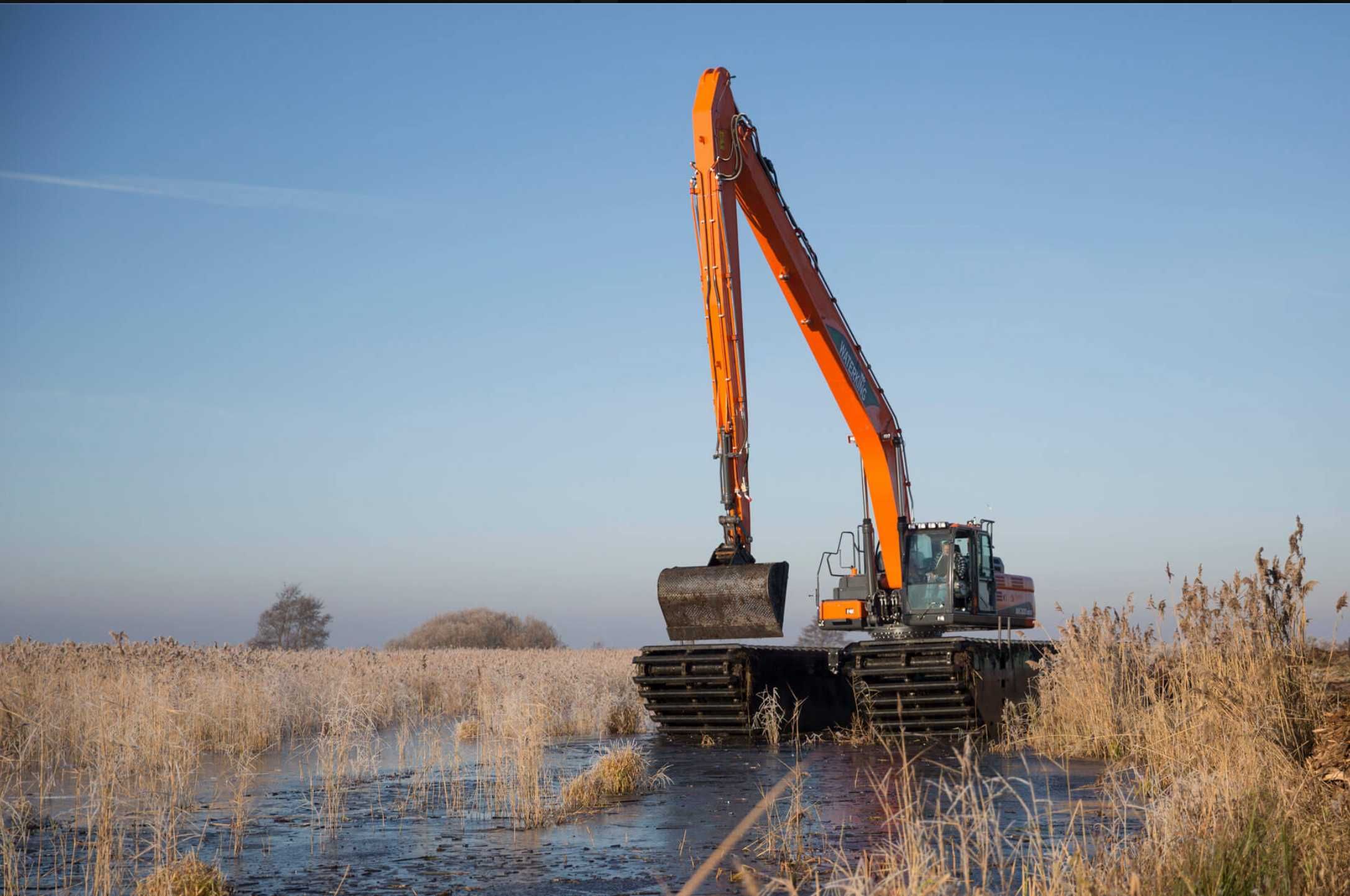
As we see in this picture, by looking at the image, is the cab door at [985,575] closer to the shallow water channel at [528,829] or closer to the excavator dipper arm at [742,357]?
the excavator dipper arm at [742,357]

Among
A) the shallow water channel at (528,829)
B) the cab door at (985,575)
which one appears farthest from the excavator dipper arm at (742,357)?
the shallow water channel at (528,829)

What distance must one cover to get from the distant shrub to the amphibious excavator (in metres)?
39.4

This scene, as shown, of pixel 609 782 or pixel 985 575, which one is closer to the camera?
pixel 609 782

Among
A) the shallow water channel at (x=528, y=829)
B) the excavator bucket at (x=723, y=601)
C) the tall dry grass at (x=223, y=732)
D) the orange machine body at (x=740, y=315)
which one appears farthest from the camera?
the orange machine body at (x=740, y=315)

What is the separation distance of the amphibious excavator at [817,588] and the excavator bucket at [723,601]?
2 centimetres

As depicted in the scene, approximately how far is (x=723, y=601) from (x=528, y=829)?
488 cm

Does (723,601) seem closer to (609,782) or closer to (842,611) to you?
(609,782)

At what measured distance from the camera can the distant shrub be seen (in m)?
58.3

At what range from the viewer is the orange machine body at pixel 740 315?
15258 mm

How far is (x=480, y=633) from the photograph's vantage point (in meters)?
59.1

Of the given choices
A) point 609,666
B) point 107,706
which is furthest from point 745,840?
point 609,666

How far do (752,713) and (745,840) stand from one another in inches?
310

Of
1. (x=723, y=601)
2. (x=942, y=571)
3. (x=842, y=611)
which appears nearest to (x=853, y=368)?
(x=942, y=571)

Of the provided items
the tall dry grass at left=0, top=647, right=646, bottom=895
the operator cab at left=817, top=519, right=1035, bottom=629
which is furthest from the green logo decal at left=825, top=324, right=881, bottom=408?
the tall dry grass at left=0, top=647, right=646, bottom=895
